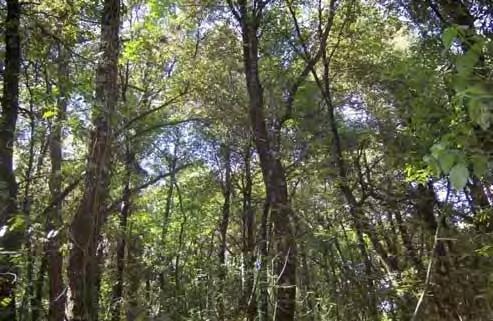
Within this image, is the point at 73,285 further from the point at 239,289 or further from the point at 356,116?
the point at 356,116

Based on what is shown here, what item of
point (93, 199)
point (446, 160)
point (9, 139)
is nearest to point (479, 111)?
point (446, 160)

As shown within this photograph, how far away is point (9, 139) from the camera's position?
14.4 feet

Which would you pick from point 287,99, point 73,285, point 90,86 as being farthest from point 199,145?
point 73,285

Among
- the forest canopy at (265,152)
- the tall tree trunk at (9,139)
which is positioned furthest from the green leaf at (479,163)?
the tall tree trunk at (9,139)

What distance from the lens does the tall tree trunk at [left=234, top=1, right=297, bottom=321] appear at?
5.41 metres

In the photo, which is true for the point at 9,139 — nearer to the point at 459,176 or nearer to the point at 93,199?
the point at 93,199

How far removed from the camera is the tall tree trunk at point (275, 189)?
17.8 ft

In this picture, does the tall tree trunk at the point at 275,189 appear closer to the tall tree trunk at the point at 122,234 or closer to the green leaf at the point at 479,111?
the tall tree trunk at the point at 122,234

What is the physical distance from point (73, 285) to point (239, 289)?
2689mm

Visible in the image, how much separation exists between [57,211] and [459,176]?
9.59 ft

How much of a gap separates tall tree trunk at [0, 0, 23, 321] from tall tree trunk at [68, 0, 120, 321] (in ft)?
2.43

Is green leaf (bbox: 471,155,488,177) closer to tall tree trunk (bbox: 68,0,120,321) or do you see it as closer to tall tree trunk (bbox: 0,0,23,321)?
tall tree trunk (bbox: 68,0,120,321)

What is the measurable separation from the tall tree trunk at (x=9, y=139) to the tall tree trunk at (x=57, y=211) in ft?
0.98

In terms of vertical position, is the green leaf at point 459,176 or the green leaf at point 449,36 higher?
the green leaf at point 449,36
